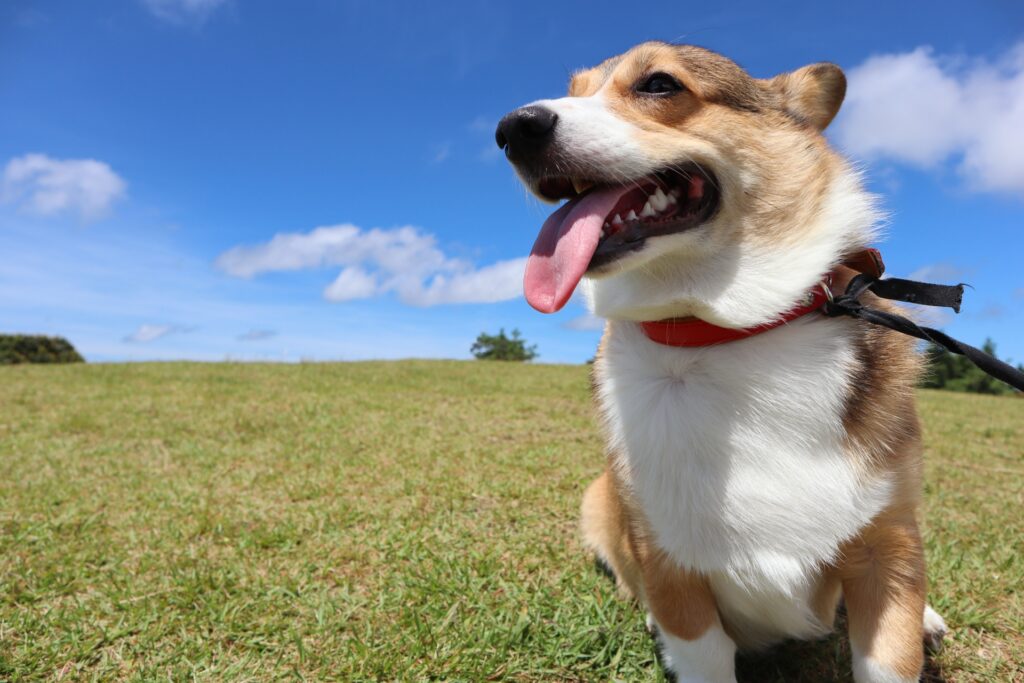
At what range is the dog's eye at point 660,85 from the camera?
2.04 meters

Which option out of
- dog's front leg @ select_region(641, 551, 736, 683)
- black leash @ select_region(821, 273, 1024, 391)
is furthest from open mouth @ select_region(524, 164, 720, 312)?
dog's front leg @ select_region(641, 551, 736, 683)

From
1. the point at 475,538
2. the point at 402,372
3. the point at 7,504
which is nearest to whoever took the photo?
the point at 475,538

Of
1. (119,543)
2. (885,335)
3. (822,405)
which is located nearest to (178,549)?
(119,543)

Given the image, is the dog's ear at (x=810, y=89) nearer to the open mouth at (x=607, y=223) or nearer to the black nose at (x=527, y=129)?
the open mouth at (x=607, y=223)

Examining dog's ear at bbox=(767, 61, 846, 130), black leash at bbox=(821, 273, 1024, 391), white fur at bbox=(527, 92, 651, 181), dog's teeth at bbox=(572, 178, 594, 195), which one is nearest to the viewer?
black leash at bbox=(821, 273, 1024, 391)

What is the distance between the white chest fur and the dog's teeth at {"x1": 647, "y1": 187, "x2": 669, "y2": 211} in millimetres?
445

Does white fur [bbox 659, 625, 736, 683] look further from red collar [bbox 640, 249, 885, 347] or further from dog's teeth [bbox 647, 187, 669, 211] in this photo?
dog's teeth [bbox 647, 187, 669, 211]

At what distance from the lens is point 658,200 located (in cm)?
192

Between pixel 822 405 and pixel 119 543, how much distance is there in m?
3.74

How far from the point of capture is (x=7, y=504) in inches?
170

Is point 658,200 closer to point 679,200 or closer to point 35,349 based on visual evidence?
point 679,200

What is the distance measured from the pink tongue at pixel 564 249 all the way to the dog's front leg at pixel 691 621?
855mm

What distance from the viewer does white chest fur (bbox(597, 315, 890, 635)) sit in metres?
1.79

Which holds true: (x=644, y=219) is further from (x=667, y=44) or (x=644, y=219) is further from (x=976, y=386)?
(x=976, y=386)
